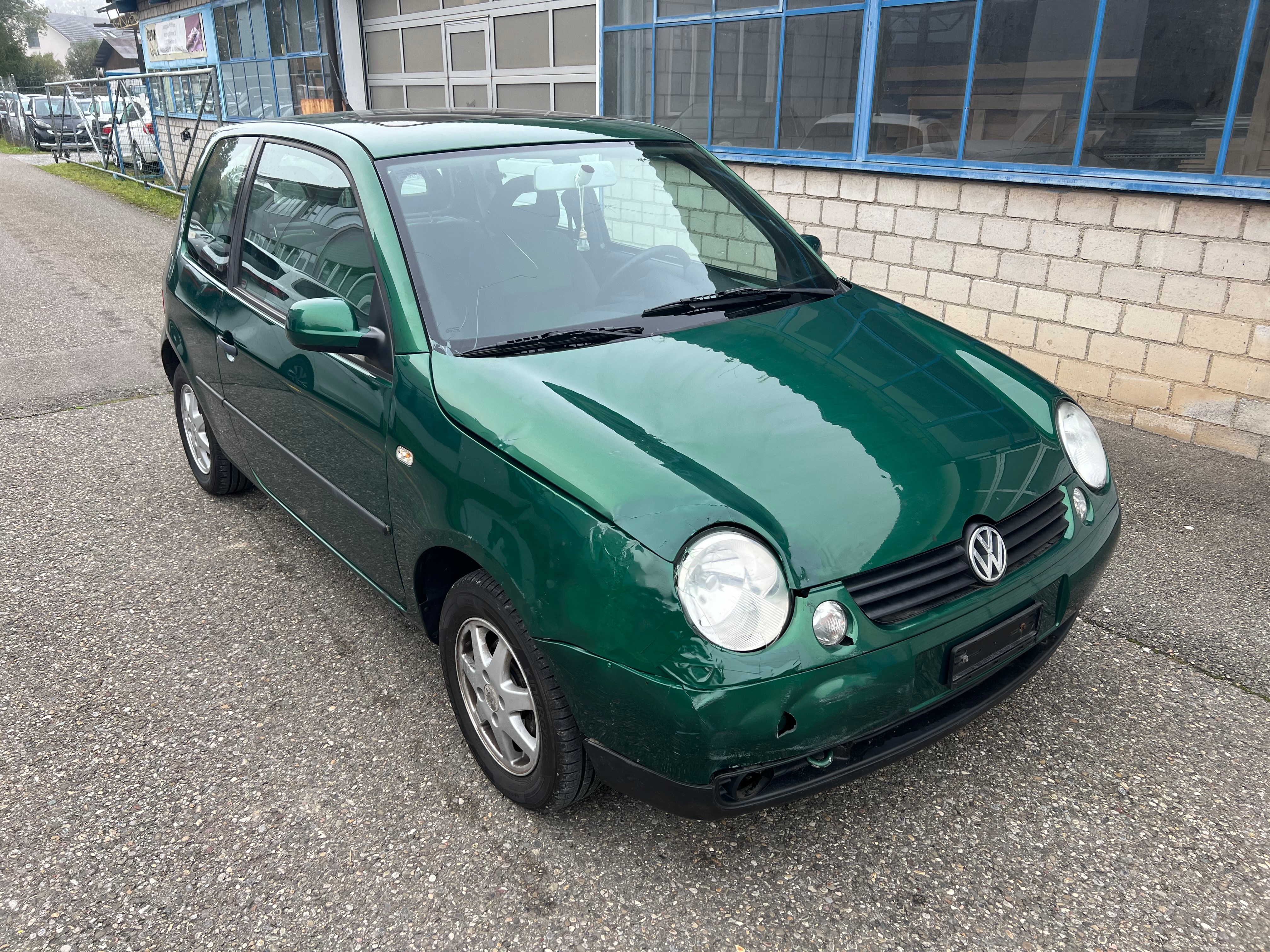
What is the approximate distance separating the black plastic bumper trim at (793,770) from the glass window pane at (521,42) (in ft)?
31.6

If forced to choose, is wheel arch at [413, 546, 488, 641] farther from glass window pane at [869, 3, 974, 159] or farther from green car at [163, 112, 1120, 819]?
glass window pane at [869, 3, 974, 159]

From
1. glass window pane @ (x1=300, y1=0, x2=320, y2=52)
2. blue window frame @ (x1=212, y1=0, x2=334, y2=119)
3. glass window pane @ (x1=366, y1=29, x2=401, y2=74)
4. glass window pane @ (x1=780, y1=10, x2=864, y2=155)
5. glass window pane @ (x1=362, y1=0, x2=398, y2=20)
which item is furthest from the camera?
blue window frame @ (x1=212, y1=0, x2=334, y2=119)

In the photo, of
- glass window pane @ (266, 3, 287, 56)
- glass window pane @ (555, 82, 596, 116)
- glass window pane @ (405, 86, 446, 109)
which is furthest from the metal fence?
glass window pane @ (555, 82, 596, 116)

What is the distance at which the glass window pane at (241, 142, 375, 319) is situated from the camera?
2812 mm

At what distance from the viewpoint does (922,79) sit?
618cm

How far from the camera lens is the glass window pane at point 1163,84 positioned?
4.79 m

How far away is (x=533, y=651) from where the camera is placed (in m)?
2.15

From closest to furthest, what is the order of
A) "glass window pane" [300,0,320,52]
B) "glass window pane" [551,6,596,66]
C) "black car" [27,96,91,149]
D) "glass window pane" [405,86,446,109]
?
1. "glass window pane" [551,6,596,66]
2. "glass window pane" [405,86,446,109]
3. "glass window pane" [300,0,320,52]
4. "black car" [27,96,91,149]

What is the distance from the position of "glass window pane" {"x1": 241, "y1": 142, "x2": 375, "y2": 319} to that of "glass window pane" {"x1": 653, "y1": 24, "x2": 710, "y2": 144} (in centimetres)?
512

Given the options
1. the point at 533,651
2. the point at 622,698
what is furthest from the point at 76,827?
the point at 622,698

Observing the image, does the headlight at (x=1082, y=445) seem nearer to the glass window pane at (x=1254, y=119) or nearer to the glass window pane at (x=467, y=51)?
the glass window pane at (x=1254, y=119)

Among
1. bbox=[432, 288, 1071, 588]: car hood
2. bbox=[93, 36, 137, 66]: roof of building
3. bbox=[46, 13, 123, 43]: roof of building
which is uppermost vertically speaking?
bbox=[46, 13, 123, 43]: roof of building

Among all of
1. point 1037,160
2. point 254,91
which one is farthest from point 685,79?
point 254,91

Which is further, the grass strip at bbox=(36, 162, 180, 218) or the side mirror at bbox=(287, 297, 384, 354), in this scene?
the grass strip at bbox=(36, 162, 180, 218)
